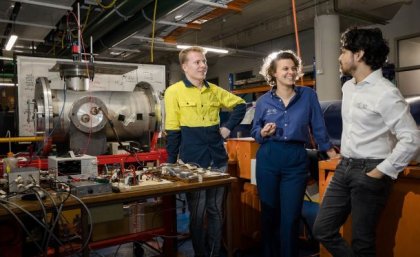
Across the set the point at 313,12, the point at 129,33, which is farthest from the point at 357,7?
the point at 129,33

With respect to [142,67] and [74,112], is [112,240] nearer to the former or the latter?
[74,112]

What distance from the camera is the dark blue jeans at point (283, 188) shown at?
2.05 metres

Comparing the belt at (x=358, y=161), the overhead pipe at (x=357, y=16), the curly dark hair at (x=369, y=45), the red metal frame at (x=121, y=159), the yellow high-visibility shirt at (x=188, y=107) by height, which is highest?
the overhead pipe at (x=357, y=16)

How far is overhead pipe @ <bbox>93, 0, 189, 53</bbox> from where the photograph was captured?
3825 millimetres

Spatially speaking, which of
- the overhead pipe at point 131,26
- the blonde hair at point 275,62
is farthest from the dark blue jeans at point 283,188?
the overhead pipe at point 131,26

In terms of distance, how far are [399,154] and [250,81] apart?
4.27 meters

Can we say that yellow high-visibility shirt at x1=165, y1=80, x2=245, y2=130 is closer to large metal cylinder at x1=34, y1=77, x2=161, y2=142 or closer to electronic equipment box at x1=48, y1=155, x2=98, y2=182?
electronic equipment box at x1=48, y1=155, x2=98, y2=182

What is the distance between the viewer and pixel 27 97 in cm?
355

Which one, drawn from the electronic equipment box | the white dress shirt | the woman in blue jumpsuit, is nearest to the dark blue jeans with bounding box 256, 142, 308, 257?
the woman in blue jumpsuit

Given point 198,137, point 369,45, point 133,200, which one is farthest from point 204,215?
point 369,45

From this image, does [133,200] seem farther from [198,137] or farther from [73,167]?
[198,137]

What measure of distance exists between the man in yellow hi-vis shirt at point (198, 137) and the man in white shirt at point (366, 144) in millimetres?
710

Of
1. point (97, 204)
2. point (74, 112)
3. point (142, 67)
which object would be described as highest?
point (142, 67)

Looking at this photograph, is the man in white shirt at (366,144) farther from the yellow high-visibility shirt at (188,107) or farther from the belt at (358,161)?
the yellow high-visibility shirt at (188,107)
